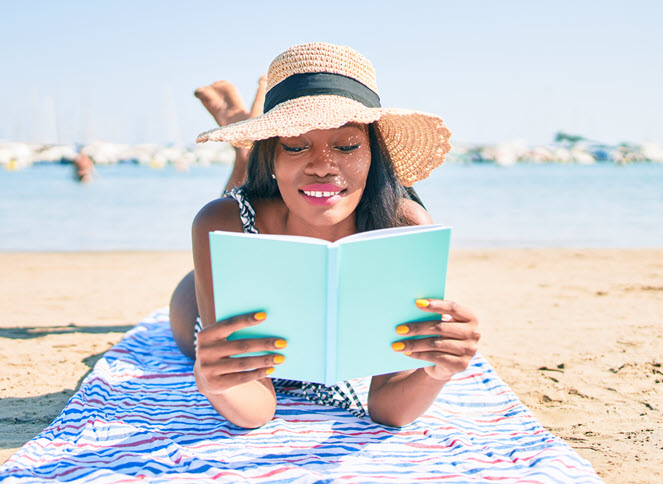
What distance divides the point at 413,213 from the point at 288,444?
113cm

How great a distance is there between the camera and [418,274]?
1.70 meters

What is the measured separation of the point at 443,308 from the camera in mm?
1714

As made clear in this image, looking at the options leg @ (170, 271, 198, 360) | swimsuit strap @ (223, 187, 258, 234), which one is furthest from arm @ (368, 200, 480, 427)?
leg @ (170, 271, 198, 360)

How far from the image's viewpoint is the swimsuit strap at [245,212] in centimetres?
241

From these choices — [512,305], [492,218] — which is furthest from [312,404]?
[492,218]

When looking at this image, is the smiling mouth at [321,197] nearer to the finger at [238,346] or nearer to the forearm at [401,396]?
the finger at [238,346]

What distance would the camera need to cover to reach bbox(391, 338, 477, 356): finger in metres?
1.75

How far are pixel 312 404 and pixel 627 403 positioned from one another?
1.58m

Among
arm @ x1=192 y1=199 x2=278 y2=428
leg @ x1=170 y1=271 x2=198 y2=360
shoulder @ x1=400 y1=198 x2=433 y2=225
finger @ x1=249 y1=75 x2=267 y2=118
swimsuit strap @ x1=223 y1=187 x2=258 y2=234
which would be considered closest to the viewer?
arm @ x1=192 y1=199 x2=278 y2=428

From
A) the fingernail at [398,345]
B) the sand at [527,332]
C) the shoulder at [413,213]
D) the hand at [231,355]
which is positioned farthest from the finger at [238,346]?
the sand at [527,332]

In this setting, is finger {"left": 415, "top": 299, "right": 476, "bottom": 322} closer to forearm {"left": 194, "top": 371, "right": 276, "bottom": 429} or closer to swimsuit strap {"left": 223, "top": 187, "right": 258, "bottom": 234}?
forearm {"left": 194, "top": 371, "right": 276, "bottom": 429}

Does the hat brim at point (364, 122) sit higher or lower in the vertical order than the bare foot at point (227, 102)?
lower

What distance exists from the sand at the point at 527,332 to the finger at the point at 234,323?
1251 mm

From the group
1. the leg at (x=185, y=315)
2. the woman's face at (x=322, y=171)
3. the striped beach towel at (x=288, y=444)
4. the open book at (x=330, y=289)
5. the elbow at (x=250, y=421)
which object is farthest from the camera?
the leg at (x=185, y=315)
